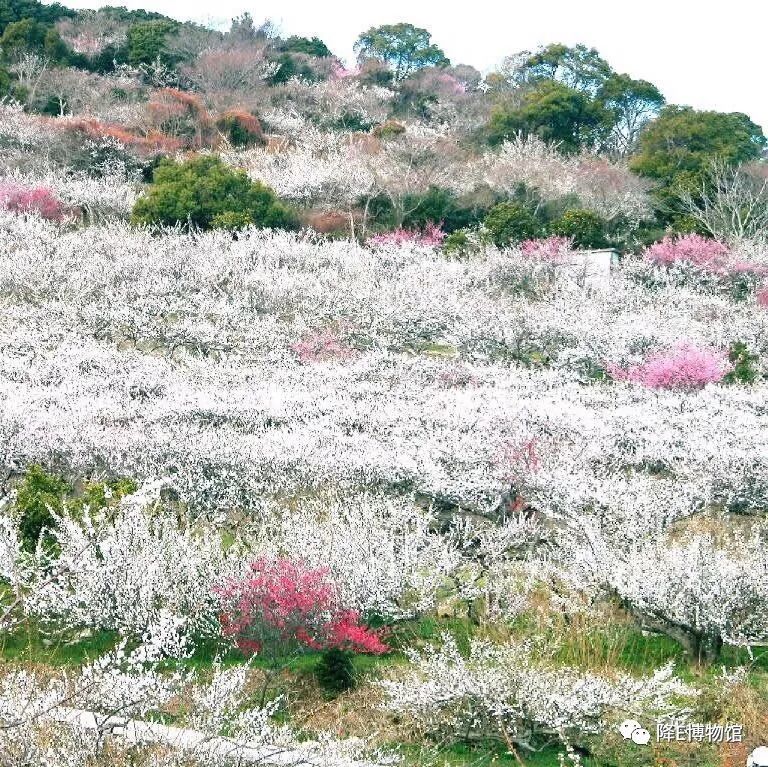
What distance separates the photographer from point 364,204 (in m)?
33.7

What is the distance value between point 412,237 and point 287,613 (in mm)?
22688

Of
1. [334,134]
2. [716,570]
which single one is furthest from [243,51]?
[716,570]

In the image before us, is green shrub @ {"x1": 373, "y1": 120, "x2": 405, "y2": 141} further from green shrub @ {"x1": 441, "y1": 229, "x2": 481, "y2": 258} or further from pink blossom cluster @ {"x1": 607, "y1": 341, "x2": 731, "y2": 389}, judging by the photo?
pink blossom cluster @ {"x1": 607, "y1": 341, "x2": 731, "y2": 389}

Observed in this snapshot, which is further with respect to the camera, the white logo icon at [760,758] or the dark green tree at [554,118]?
the dark green tree at [554,118]

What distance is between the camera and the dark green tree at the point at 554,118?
40125mm

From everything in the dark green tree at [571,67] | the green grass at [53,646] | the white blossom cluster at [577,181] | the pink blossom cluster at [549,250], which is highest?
the dark green tree at [571,67]

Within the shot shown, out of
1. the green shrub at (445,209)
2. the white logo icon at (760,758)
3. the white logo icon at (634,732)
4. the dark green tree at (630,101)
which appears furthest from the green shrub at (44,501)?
the dark green tree at (630,101)

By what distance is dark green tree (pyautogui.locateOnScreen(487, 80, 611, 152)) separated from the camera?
40.1 meters

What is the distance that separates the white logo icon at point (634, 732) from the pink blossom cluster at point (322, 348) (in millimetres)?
13136

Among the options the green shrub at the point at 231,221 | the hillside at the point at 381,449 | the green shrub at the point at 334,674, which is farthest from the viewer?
the green shrub at the point at 231,221

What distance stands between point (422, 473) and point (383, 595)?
318 centimetres

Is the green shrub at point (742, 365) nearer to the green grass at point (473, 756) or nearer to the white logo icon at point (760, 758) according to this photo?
the green grass at point (473, 756)

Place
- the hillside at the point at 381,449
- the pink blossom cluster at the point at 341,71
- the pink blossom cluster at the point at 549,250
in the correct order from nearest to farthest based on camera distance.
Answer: the hillside at the point at 381,449 → the pink blossom cluster at the point at 549,250 → the pink blossom cluster at the point at 341,71

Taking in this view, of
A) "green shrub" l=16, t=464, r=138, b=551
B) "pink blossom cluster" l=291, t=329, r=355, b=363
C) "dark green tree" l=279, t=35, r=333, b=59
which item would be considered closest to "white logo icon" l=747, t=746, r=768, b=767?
"green shrub" l=16, t=464, r=138, b=551
